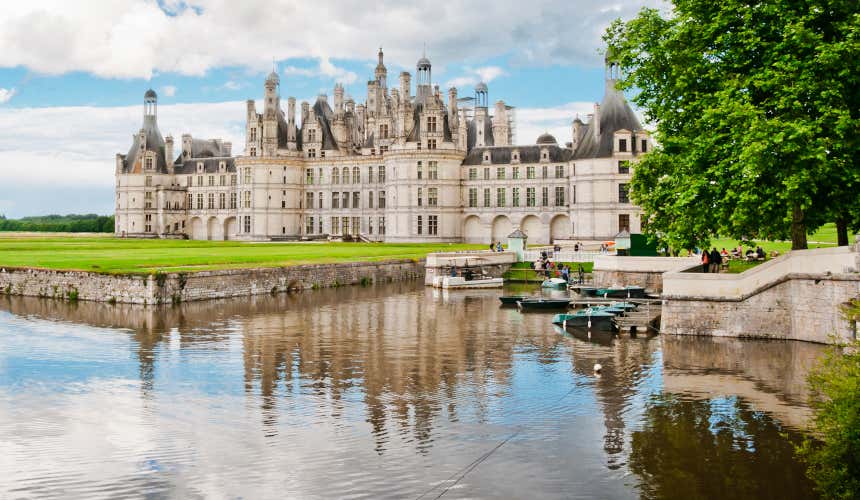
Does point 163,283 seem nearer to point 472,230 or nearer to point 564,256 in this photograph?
point 564,256

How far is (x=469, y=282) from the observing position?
155 ft

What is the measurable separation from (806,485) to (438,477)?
221 inches

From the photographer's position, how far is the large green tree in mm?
21766

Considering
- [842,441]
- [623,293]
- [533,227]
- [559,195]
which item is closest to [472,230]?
[533,227]

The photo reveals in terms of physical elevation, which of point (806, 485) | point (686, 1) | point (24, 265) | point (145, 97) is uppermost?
point (145, 97)

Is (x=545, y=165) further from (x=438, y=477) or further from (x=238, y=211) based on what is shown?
(x=438, y=477)

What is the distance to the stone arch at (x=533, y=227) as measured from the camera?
80.4m

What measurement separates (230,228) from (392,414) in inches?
3340

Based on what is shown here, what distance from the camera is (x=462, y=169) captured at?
82.8m

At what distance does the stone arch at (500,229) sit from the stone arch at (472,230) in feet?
4.21

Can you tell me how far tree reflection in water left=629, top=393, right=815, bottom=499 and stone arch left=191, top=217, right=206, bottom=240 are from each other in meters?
88.6

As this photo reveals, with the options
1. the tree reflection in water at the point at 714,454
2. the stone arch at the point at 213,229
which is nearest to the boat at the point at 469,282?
the tree reflection in water at the point at 714,454

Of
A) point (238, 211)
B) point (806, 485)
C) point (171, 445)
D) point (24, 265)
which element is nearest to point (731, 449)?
point (806, 485)

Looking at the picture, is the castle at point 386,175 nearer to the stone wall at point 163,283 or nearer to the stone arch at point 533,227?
the stone arch at point 533,227
